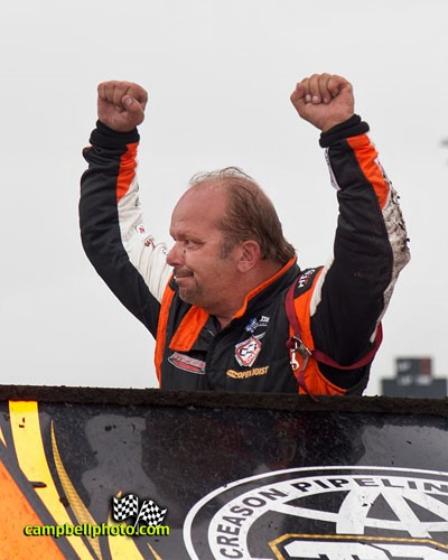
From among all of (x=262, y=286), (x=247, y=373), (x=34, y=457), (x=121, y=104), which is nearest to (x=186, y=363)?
(x=247, y=373)

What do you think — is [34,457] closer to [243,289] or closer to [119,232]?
[243,289]

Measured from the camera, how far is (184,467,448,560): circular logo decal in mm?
2344

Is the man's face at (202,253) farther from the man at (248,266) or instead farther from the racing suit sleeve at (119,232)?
the racing suit sleeve at (119,232)

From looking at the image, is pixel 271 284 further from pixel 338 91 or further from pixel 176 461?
pixel 176 461

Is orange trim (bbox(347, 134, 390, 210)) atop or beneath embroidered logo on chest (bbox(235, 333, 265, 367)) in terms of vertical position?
atop

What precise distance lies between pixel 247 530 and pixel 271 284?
1643 millimetres

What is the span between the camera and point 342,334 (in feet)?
11.4

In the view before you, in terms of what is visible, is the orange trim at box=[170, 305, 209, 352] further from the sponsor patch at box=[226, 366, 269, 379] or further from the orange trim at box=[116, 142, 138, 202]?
the orange trim at box=[116, 142, 138, 202]

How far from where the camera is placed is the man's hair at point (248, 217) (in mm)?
3951

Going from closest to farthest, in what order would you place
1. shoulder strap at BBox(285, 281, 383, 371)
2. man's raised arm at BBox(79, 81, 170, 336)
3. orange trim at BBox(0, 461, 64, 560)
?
1. orange trim at BBox(0, 461, 64, 560)
2. shoulder strap at BBox(285, 281, 383, 371)
3. man's raised arm at BBox(79, 81, 170, 336)

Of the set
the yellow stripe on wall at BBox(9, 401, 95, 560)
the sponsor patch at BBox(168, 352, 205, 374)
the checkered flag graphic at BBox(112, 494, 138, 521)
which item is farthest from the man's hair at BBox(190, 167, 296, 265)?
the checkered flag graphic at BBox(112, 494, 138, 521)

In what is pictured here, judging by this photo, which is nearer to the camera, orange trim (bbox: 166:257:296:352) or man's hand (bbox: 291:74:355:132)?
man's hand (bbox: 291:74:355:132)

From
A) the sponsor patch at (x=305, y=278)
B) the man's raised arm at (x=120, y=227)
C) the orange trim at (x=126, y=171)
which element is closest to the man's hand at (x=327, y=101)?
the sponsor patch at (x=305, y=278)

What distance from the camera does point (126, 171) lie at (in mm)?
4445
